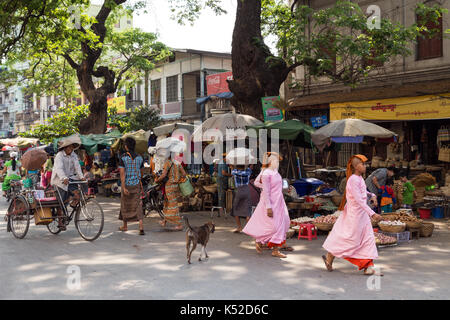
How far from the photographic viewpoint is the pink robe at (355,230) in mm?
6086

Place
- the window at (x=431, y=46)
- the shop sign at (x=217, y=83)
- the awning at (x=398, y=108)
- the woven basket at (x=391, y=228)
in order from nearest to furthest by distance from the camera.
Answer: the woven basket at (x=391, y=228) → the awning at (x=398, y=108) → the window at (x=431, y=46) → the shop sign at (x=217, y=83)

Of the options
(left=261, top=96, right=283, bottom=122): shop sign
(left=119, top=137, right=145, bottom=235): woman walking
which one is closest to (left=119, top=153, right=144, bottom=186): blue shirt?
(left=119, top=137, right=145, bottom=235): woman walking

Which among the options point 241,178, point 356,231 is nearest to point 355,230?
point 356,231

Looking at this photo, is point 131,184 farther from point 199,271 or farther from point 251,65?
point 251,65

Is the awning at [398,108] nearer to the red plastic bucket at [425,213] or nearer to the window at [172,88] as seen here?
the red plastic bucket at [425,213]

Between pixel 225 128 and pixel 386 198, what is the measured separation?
167 inches

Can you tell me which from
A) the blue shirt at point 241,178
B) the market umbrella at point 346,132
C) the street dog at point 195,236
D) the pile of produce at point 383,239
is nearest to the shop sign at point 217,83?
the market umbrella at point 346,132

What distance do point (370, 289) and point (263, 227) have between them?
2.35 meters

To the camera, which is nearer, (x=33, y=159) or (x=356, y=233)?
(x=356, y=233)

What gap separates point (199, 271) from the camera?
635 cm

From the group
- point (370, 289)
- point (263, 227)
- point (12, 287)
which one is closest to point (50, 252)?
point (12, 287)

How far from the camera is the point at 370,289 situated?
545cm

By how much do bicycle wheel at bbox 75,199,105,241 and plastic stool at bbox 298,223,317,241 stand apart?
371cm
